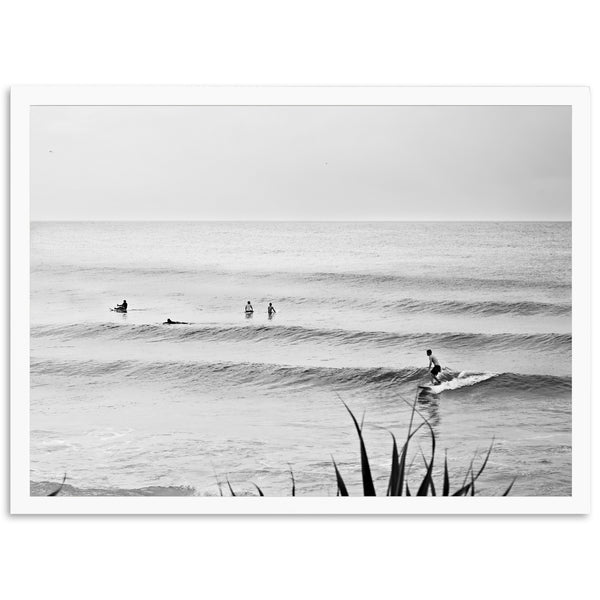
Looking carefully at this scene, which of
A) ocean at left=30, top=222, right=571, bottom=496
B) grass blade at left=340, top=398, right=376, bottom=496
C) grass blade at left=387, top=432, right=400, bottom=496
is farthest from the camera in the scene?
ocean at left=30, top=222, right=571, bottom=496

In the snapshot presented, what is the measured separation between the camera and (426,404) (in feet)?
9.46

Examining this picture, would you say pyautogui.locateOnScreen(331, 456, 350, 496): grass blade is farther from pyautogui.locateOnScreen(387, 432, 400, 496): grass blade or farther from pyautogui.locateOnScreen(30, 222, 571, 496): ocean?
pyautogui.locateOnScreen(387, 432, 400, 496): grass blade

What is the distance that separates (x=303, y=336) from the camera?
9.66 feet

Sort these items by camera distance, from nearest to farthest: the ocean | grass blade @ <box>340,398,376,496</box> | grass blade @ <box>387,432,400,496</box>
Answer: grass blade @ <box>340,398,376,496</box> → grass blade @ <box>387,432,400,496</box> → the ocean

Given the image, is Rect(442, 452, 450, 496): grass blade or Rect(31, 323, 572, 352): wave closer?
Rect(442, 452, 450, 496): grass blade

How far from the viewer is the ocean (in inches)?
112

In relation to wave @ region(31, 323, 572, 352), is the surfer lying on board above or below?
below

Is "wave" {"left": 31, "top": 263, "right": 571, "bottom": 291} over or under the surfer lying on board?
over

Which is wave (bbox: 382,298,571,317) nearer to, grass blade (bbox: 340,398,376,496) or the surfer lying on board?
the surfer lying on board

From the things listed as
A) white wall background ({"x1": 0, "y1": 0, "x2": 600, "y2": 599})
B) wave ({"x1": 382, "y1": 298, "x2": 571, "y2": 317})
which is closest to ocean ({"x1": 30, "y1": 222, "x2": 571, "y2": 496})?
wave ({"x1": 382, "y1": 298, "x2": 571, "y2": 317})
